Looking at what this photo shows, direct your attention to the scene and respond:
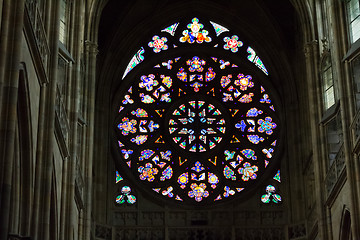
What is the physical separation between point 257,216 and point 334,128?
515cm

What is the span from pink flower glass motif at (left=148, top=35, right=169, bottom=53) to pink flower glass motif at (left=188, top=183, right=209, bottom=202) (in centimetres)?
504

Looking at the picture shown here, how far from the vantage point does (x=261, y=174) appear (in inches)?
1094

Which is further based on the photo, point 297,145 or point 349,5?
point 297,145

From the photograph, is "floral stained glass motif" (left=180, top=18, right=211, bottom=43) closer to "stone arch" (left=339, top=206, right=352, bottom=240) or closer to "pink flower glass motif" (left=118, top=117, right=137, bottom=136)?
"pink flower glass motif" (left=118, top=117, right=137, bottom=136)

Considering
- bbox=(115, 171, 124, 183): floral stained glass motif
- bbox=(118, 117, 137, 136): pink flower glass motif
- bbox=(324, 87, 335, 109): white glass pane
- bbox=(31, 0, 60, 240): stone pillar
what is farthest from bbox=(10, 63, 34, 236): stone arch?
bbox=(118, 117, 137, 136): pink flower glass motif

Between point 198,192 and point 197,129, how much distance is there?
225cm

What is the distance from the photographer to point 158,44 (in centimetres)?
2989

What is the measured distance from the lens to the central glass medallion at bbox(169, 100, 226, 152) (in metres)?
28.5

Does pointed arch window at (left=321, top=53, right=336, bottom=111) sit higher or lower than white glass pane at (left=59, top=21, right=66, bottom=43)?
lower

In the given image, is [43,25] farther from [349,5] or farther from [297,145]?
[297,145]

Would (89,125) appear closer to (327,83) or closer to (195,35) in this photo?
(327,83)

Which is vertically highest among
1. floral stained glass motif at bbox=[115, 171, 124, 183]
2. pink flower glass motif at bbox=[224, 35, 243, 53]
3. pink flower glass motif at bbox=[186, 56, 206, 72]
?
pink flower glass motif at bbox=[224, 35, 243, 53]

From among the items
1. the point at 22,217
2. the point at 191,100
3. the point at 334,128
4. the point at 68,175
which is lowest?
the point at 22,217

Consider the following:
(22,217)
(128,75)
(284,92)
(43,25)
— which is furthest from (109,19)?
(22,217)
